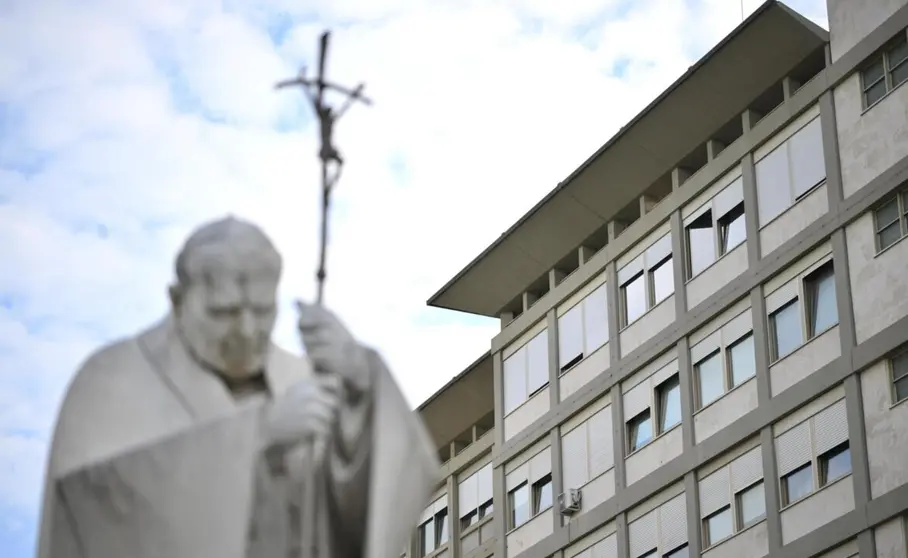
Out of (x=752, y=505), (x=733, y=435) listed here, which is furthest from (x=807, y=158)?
(x=752, y=505)

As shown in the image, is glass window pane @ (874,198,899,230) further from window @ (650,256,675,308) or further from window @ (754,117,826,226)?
window @ (650,256,675,308)

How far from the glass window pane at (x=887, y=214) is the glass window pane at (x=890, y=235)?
4.0 inches

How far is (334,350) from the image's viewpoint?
6840 mm

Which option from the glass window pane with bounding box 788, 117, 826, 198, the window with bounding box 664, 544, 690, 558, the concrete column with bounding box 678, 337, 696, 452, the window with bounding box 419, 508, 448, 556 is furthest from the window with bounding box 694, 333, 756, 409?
the window with bounding box 419, 508, 448, 556

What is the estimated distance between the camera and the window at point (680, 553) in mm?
45781

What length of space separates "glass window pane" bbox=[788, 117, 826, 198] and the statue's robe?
3805 centimetres

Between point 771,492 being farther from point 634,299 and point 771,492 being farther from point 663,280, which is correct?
point 634,299

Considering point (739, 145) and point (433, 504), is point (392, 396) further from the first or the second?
point (433, 504)

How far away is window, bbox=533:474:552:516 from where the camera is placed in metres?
52.0

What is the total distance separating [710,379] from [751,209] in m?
3.98

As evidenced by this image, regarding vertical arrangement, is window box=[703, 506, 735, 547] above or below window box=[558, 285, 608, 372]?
below

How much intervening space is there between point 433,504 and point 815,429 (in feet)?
66.5

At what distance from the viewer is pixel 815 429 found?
138 ft

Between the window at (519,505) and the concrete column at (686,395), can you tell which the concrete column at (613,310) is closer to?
the concrete column at (686,395)
